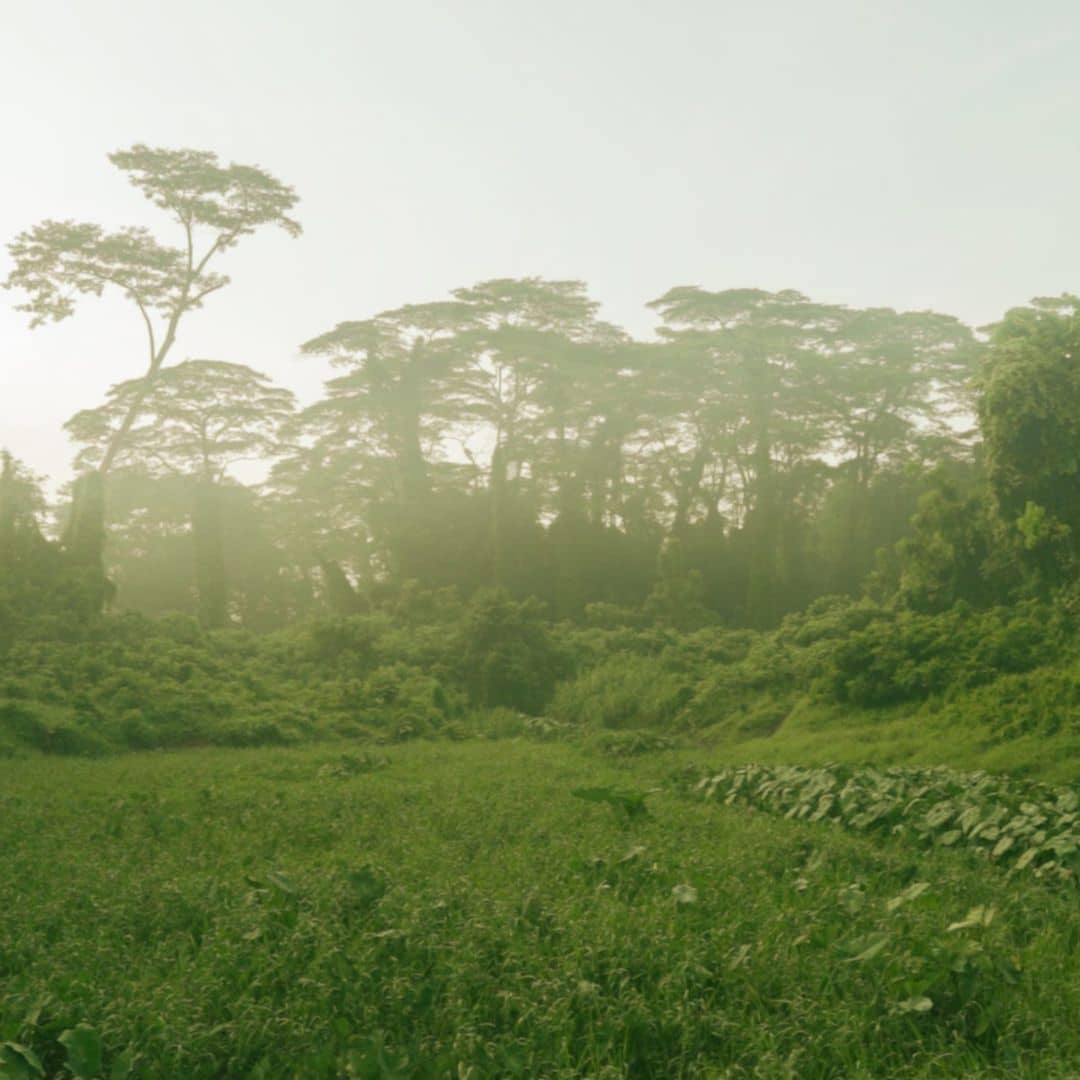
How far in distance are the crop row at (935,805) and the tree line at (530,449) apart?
15.7 meters

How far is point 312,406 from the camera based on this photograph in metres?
31.1

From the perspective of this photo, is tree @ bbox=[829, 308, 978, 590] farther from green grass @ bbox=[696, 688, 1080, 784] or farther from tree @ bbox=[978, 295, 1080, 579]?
green grass @ bbox=[696, 688, 1080, 784]

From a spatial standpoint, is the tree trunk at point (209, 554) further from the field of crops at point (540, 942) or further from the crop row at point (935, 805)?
the field of crops at point (540, 942)

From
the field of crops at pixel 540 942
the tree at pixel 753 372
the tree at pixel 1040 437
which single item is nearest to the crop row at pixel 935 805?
the field of crops at pixel 540 942

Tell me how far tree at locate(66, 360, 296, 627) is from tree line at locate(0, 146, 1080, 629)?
0.20 ft

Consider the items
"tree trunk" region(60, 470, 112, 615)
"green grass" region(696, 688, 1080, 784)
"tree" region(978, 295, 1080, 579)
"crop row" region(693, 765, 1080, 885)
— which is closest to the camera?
"crop row" region(693, 765, 1080, 885)

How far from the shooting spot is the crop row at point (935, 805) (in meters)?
6.14

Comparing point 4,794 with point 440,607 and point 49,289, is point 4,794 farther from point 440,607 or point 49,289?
point 49,289

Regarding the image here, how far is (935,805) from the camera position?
7234 mm

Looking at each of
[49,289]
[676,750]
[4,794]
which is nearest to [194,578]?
[49,289]

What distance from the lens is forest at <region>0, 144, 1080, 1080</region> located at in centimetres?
381

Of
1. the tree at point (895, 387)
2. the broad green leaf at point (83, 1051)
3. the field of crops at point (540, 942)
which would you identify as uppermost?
the tree at point (895, 387)

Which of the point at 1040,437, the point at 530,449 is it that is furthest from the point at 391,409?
the point at 1040,437

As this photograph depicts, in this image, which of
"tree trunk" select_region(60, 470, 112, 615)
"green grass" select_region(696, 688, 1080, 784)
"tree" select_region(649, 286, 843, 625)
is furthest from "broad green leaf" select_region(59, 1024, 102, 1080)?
"tree" select_region(649, 286, 843, 625)
